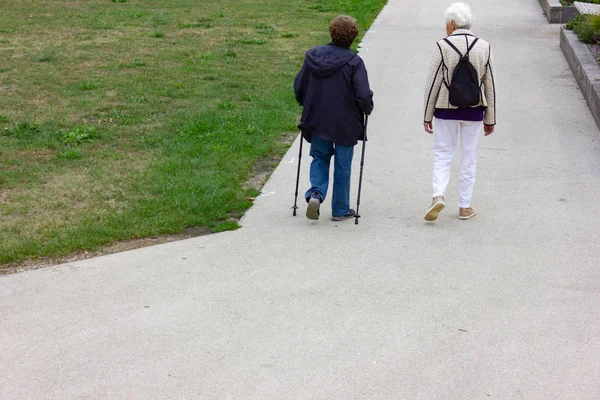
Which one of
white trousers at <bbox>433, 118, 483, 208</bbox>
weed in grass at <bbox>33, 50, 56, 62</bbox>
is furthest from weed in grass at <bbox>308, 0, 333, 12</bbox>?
white trousers at <bbox>433, 118, 483, 208</bbox>

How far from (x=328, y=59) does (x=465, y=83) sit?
109 cm

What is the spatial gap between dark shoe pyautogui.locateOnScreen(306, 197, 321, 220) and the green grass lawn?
0.64 metres

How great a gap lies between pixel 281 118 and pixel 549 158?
10.8 ft

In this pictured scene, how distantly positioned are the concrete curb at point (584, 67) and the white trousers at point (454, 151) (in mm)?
3798

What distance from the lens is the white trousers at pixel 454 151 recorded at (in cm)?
709

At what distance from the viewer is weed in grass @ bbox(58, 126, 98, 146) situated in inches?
381

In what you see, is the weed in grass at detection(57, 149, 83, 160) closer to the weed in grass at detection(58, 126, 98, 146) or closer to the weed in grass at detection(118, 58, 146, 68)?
the weed in grass at detection(58, 126, 98, 146)

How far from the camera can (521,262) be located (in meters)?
6.39

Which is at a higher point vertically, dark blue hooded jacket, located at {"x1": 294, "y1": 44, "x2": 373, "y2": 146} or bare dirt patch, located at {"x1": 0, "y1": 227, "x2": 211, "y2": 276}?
dark blue hooded jacket, located at {"x1": 294, "y1": 44, "x2": 373, "y2": 146}

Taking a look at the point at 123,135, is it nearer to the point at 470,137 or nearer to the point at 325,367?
the point at 470,137

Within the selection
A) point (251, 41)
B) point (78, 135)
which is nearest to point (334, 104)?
point (78, 135)

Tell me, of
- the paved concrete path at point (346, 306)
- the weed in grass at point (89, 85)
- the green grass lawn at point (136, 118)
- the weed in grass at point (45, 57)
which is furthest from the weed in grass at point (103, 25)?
the paved concrete path at point (346, 306)

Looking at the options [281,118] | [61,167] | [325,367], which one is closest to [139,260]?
[325,367]

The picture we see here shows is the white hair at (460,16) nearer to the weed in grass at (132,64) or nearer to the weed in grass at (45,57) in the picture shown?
the weed in grass at (132,64)
